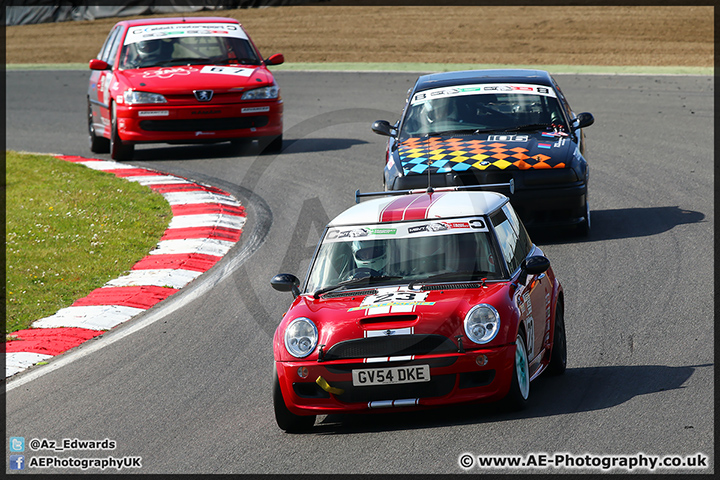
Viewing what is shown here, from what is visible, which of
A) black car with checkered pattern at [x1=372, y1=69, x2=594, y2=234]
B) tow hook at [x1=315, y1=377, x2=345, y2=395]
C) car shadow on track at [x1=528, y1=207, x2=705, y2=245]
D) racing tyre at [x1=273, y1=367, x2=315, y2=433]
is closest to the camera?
tow hook at [x1=315, y1=377, x2=345, y2=395]

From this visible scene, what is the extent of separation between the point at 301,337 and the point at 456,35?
90.2 ft

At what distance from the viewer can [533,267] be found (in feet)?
22.0

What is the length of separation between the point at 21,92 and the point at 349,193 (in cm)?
1459

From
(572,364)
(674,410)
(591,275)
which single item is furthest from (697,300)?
(674,410)

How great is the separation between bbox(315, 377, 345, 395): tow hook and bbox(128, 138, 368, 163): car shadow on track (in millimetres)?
11013

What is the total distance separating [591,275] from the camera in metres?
9.63

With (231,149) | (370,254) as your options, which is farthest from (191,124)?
(370,254)

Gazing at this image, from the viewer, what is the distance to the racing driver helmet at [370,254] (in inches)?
270

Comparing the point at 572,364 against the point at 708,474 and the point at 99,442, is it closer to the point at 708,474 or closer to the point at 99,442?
the point at 708,474

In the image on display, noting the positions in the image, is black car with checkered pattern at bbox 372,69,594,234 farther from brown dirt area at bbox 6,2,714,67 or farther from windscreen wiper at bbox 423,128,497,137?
brown dirt area at bbox 6,2,714,67

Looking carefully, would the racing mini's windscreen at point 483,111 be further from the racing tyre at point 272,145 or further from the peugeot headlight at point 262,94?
the racing tyre at point 272,145

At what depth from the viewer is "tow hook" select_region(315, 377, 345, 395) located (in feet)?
20.2

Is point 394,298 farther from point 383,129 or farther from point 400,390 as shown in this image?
point 383,129

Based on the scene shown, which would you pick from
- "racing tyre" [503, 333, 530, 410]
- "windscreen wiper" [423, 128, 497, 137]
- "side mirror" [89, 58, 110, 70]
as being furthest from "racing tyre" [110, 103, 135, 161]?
"racing tyre" [503, 333, 530, 410]
